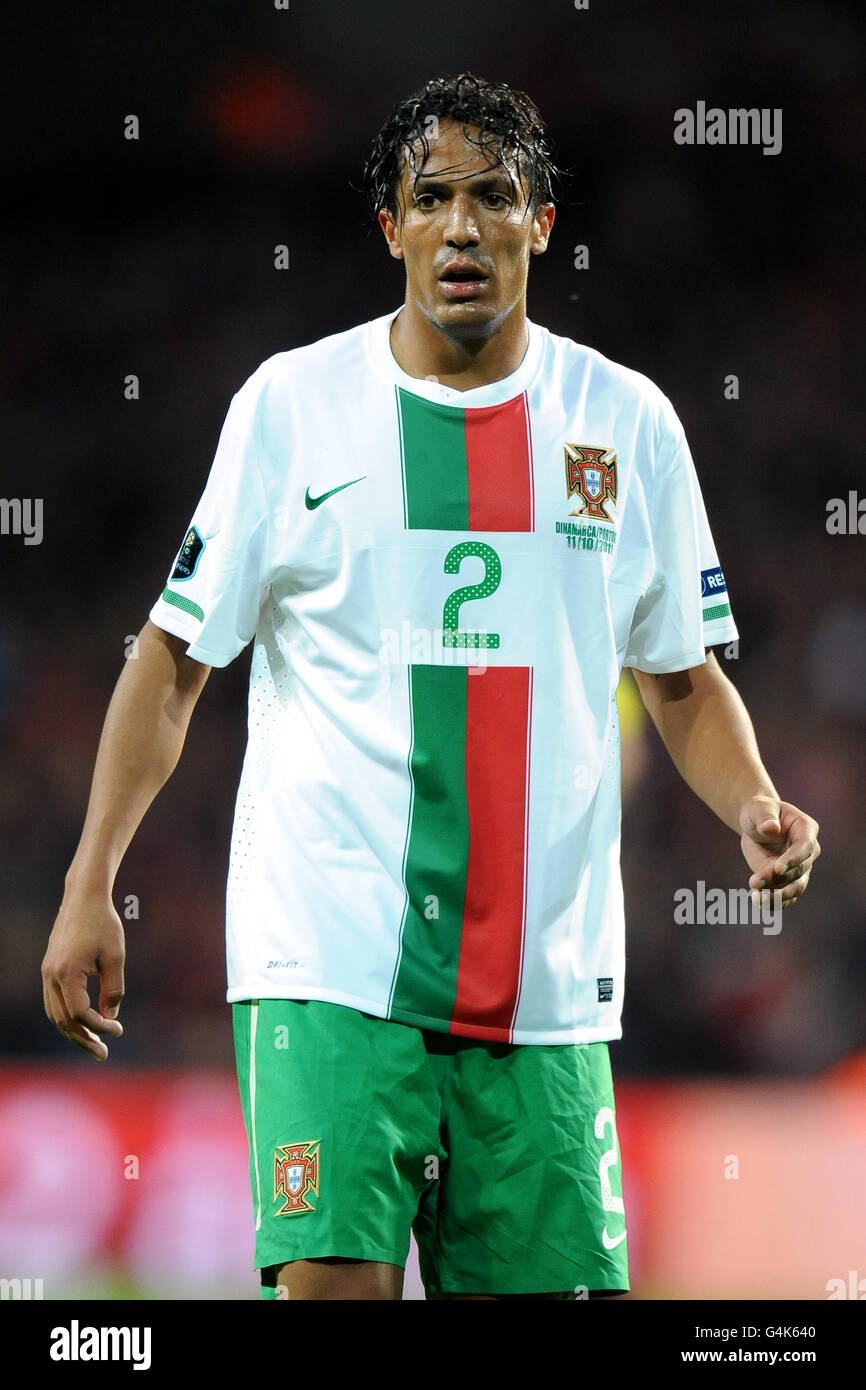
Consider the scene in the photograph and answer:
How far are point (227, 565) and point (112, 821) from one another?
14.9 inches

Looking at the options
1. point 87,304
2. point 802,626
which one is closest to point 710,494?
point 802,626

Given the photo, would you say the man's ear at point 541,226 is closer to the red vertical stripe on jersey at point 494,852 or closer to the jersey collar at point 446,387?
the jersey collar at point 446,387

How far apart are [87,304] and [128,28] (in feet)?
4.23

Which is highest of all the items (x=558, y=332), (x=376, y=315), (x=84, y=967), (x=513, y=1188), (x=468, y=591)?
(x=376, y=315)

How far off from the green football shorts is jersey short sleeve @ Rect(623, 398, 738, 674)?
0.62m

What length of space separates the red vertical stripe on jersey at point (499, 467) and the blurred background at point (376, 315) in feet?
8.87

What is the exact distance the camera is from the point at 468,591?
2154 mm

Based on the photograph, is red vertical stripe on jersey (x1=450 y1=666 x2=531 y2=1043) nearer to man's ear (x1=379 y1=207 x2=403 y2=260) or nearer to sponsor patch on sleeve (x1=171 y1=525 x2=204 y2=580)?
sponsor patch on sleeve (x1=171 y1=525 x2=204 y2=580)

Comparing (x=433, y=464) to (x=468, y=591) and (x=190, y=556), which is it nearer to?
(x=468, y=591)

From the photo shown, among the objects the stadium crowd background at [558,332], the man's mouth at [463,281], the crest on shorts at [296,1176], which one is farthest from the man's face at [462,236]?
the stadium crowd background at [558,332]

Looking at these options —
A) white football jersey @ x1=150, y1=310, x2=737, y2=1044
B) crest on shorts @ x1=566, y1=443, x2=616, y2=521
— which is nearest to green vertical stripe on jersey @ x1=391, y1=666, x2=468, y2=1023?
white football jersey @ x1=150, y1=310, x2=737, y2=1044

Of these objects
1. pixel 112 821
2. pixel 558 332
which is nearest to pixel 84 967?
pixel 112 821

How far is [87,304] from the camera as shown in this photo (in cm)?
571

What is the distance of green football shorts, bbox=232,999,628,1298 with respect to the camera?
1983mm
